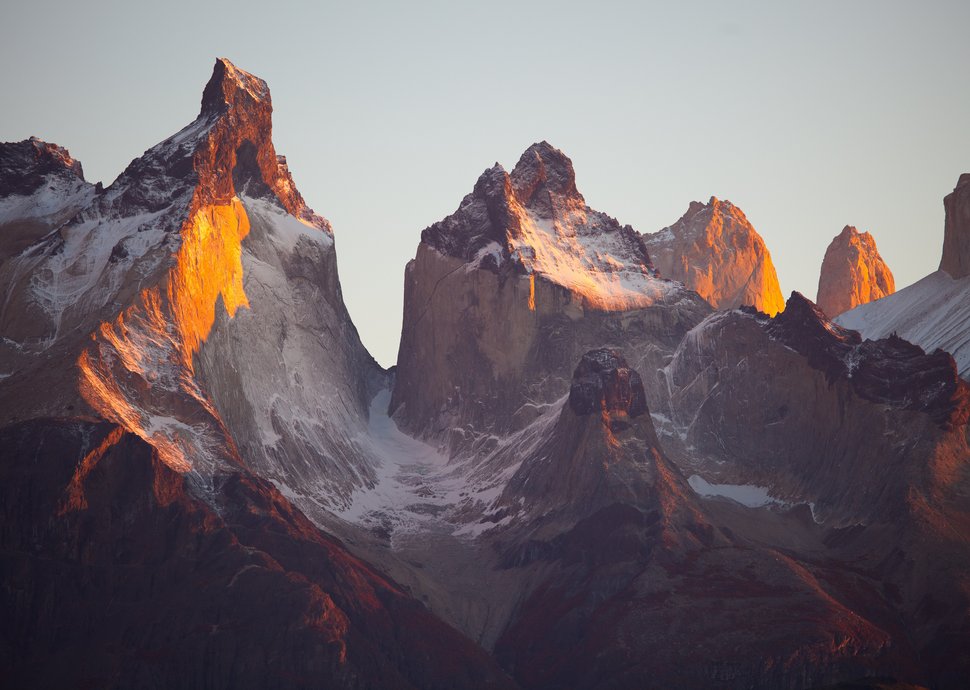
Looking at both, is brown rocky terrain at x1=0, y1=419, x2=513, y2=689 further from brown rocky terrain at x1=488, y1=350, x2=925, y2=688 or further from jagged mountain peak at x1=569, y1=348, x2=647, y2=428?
jagged mountain peak at x1=569, y1=348, x2=647, y2=428

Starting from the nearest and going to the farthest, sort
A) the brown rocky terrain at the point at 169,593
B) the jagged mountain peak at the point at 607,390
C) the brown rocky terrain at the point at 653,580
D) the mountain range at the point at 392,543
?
the brown rocky terrain at the point at 169,593
the mountain range at the point at 392,543
the brown rocky terrain at the point at 653,580
the jagged mountain peak at the point at 607,390

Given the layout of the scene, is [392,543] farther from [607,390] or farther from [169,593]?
[169,593]

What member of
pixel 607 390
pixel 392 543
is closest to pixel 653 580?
pixel 607 390

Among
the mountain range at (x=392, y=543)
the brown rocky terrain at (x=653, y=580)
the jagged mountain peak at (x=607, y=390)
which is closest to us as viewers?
the mountain range at (x=392, y=543)

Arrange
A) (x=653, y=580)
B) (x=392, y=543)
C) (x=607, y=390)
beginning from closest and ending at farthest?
(x=653, y=580) → (x=392, y=543) → (x=607, y=390)

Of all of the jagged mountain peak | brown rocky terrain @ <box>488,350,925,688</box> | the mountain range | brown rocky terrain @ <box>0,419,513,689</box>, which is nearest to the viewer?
brown rocky terrain @ <box>0,419,513,689</box>

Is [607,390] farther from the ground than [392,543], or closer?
farther from the ground

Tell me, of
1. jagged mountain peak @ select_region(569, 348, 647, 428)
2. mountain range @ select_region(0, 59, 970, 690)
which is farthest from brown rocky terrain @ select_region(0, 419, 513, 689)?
jagged mountain peak @ select_region(569, 348, 647, 428)

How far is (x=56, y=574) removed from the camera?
154250mm

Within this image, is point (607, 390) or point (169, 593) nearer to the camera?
point (169, 593)

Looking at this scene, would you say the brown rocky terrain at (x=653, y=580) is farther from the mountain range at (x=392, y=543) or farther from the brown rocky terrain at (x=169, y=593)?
the brown rocky terrain at (x=169, y=593)

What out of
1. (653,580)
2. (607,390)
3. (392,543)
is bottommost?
(653,580)

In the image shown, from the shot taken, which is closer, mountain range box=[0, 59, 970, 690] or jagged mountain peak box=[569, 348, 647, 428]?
mountain range box=[0, 59, 970, 690]

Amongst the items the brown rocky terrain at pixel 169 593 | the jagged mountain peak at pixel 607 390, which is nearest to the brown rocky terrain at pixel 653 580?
the jagged mountain peak at pixel 607 390
